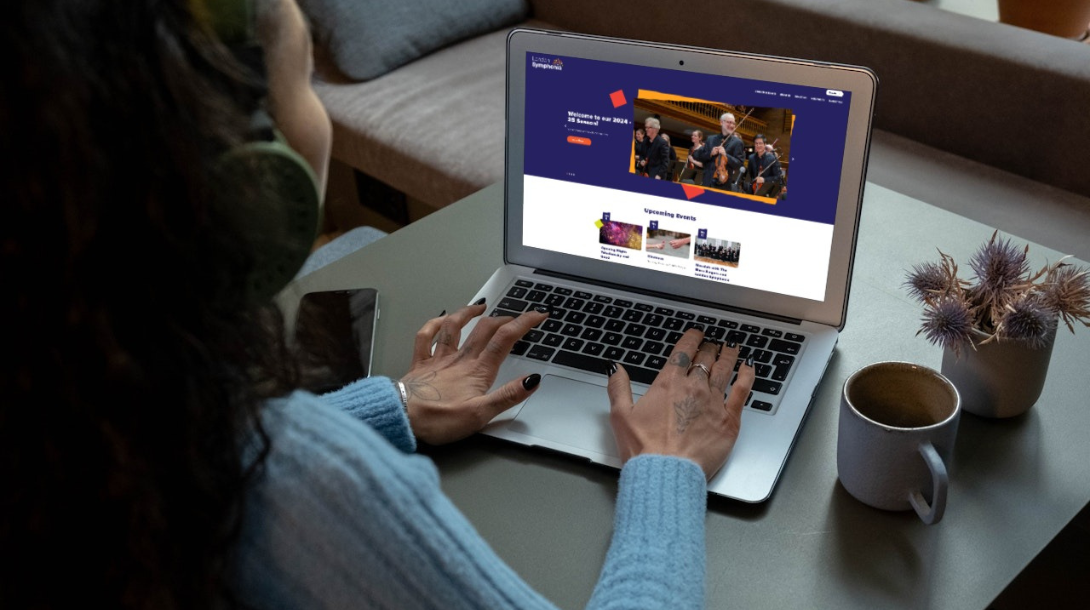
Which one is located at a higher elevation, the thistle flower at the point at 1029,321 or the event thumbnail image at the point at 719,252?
the thistle flower at the point at 1029,321

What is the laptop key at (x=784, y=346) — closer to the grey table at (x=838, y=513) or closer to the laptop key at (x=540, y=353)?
the grey table at (x=838, y=513)

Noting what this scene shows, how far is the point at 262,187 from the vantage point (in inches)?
19.3

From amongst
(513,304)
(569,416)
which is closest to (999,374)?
(569,416)

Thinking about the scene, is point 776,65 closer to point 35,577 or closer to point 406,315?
point 406,315

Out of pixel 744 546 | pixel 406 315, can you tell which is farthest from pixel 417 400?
pixel 744 546

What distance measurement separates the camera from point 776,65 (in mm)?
868

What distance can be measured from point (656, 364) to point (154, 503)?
55cm

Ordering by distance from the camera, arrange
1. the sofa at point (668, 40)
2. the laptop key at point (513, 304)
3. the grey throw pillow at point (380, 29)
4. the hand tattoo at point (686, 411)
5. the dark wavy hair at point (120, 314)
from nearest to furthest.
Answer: the dark wavy hair at point (120, 314) → the hand tattoo at point (686, 411) → the laptop key at point (513, 304) → the sofa at point (668, 40) → the grey throw pillow at point (380, 29)

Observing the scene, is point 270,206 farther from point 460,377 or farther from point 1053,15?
point 1053,15

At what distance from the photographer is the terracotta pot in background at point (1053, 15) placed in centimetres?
189

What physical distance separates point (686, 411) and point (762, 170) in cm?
27

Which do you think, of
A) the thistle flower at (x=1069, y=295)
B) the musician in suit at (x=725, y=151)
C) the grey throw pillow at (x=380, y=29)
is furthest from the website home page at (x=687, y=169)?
the grey throw pillow at (x=380, y=29)

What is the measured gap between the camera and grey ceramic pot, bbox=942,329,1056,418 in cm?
79

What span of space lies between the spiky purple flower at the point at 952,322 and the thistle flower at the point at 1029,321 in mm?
26
